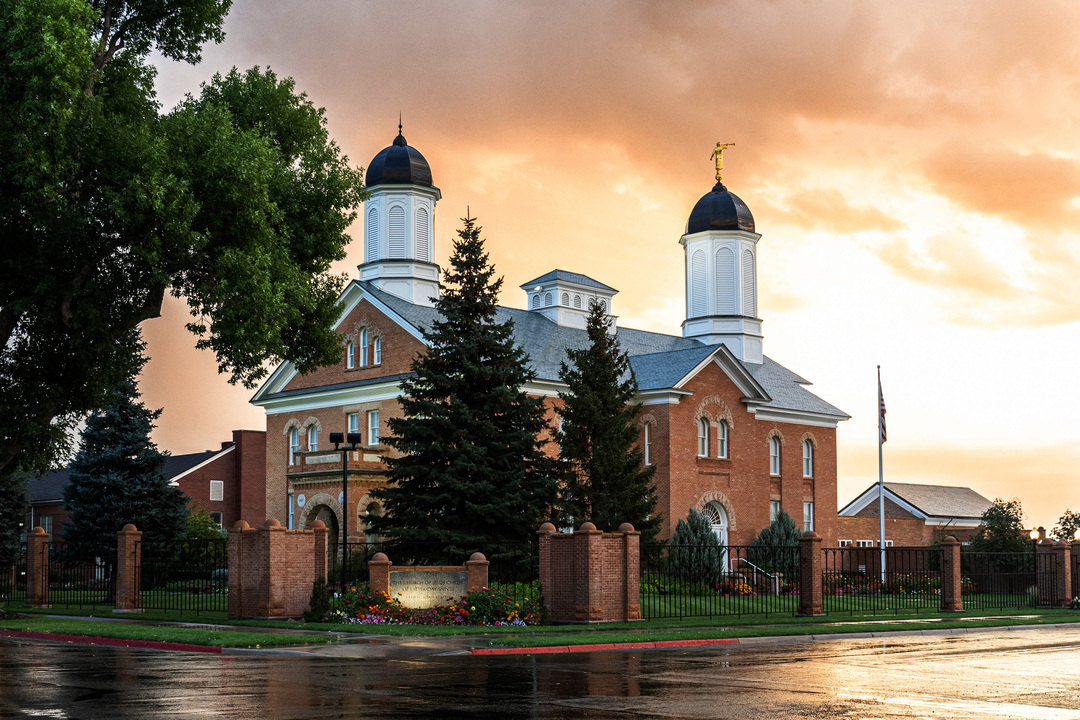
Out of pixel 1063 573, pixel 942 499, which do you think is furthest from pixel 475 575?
pixel 942 499

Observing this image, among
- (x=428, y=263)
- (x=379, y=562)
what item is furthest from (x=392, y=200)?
(x=379, y=562)

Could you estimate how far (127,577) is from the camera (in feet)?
100

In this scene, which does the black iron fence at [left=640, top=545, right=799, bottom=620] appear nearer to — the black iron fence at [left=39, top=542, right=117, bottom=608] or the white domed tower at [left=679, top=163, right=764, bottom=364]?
the white domed tower at [left=679, top=163, right=764, bottom=364]

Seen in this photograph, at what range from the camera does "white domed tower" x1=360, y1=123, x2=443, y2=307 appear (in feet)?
156

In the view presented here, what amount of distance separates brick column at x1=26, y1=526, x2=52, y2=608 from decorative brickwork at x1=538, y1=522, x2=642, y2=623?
54.9ft

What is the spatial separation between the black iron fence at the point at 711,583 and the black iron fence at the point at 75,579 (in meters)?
16.7

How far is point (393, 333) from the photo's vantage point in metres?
44.8

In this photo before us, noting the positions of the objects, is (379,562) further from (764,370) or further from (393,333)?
(764,370)

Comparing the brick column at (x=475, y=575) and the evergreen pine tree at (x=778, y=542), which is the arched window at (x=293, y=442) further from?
the brick column at (x=475, y=575)

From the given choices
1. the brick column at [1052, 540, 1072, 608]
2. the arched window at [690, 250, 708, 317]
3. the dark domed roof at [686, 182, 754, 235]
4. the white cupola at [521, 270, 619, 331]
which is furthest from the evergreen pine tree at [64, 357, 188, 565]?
the brick column at [1052, 540, 1072, 608]

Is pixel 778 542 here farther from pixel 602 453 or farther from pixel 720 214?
→ pixel 720 214

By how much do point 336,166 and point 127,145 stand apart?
A: 20.8ft

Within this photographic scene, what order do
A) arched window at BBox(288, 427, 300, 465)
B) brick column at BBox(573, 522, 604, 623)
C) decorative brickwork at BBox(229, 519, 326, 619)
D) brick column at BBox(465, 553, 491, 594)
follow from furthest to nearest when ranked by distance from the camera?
arched window at BBox(288, 427, 300, 465) → decorative brickwork at BBox(229, 519, 326, 619) → brick column at BBox(465, 553, 491, 594) → brick column at BBox(573, 522, 604, 623)

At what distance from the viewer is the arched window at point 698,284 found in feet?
192
